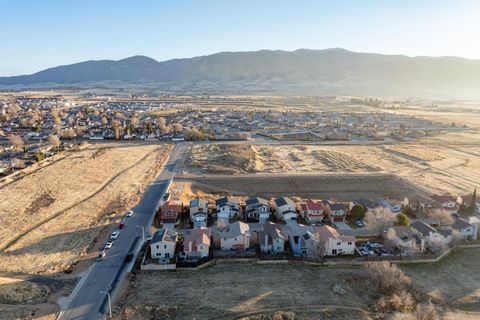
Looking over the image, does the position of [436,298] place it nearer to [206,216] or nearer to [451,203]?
[451,203]

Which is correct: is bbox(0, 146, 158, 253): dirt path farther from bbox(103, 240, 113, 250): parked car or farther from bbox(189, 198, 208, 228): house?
bbox(189, 198, 208, 228): house

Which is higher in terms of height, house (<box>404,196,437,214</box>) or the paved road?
house (<box>404,196,437,214</box>)

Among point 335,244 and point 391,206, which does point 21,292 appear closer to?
point 335,244

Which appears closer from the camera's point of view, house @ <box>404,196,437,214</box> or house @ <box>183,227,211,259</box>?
house @ <box>183,227,211,259</box>

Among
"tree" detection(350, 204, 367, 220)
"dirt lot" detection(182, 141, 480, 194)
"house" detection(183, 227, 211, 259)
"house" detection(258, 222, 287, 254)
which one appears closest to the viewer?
"house" detection(183, 227, 211, 259)

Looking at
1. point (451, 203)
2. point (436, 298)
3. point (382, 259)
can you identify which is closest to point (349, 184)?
point (451, 203)

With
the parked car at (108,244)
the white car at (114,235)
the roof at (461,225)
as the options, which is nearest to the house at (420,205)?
the roof at (461,225)


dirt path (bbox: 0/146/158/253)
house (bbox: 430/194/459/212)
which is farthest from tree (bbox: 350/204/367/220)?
dirt path (bbox: 0/146/158/253)

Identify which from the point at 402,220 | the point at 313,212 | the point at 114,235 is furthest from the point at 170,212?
the point at 402,220
